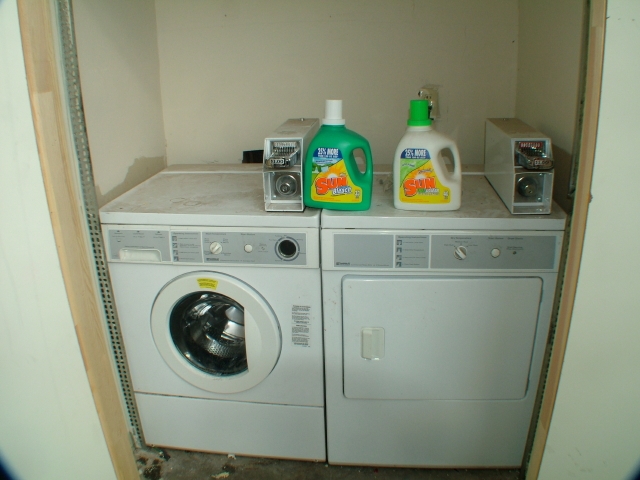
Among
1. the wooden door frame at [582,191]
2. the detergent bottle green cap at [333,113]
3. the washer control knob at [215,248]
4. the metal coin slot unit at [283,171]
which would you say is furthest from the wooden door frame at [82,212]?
the detergent bottle green cap at [333,113]

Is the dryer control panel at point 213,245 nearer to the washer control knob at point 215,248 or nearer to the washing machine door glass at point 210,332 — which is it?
the washer control knob at point 215,248

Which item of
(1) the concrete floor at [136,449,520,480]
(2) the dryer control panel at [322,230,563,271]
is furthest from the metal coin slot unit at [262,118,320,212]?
(1) the concrete floor at [136,449,520,480]

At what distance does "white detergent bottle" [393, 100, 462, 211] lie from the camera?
1458 millimetres

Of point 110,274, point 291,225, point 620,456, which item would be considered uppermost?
point 291,225

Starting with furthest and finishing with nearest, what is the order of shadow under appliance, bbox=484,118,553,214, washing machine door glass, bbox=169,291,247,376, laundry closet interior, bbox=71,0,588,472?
laundry closet interior, bbox=71,0,588,472 < washing machine door glass, bbox=169,291,247,376 < shadow under appliance, bbox=484,118,553,214

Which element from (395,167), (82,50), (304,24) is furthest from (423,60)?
(82,50)

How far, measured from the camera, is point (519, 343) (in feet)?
5.15

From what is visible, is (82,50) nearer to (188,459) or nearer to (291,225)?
(291,225)

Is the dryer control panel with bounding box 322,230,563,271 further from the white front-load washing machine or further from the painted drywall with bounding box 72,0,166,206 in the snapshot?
the painted drywall with bounding box 72,0,166,206

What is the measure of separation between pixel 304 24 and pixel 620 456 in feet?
5.85

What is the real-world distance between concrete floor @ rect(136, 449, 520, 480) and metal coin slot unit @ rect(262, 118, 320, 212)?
931mm

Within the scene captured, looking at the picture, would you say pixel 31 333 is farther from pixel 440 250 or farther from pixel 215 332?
pixel 440 250

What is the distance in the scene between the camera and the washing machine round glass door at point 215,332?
5.22 feet

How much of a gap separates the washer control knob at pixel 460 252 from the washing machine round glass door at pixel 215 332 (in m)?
0.59
